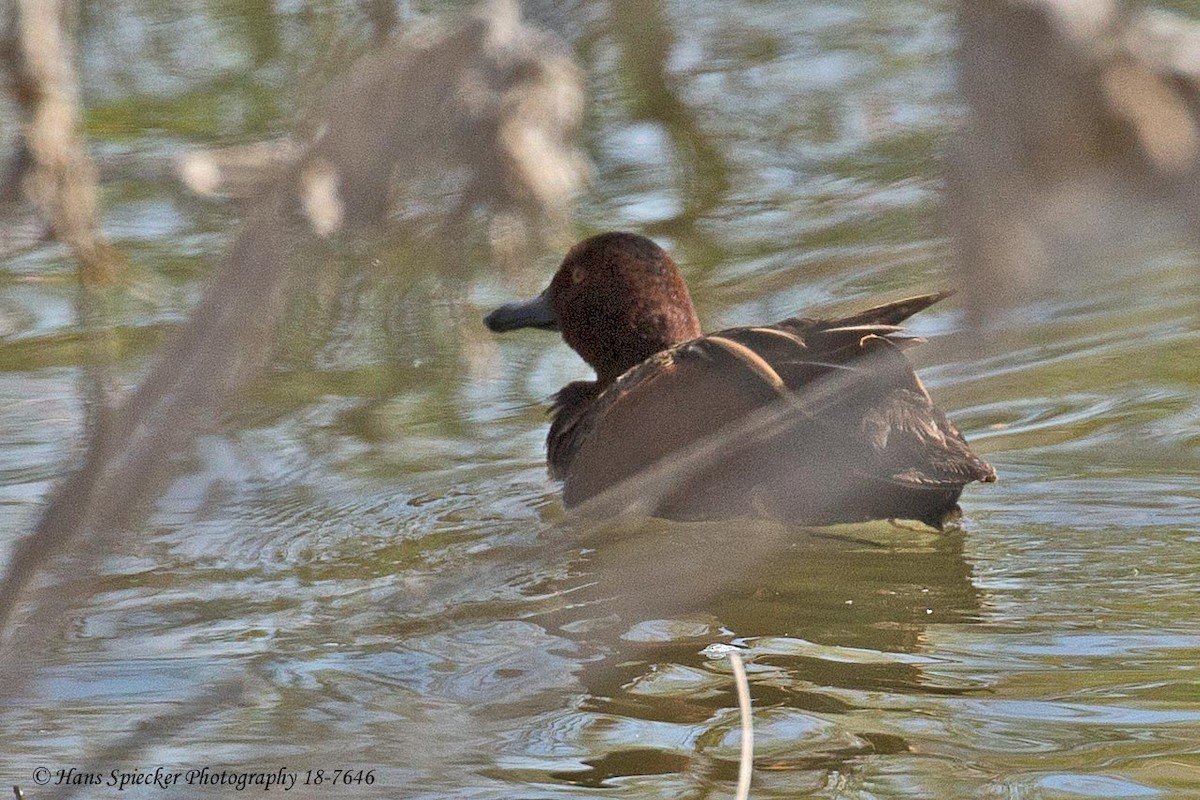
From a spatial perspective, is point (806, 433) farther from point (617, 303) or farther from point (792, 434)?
point (617, 303)

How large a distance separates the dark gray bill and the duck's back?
1.28 meters

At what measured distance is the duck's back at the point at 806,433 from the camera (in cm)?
437

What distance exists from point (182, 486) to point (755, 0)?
17.9 feet

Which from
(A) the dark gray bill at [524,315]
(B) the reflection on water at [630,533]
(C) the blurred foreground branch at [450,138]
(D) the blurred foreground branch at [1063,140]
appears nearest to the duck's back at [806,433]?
(B) the reflection on water at [630,533]

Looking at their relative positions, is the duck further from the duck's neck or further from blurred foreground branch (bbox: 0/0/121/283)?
blurred foreground branch (bbox: 0/0/121/283)

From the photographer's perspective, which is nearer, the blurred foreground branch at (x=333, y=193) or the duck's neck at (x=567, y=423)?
the blurred foreground branch at (x=333, y=193)

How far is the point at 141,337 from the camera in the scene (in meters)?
Answer: 6.47

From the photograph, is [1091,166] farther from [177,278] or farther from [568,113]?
[177,278]

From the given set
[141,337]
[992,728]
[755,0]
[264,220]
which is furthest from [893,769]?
[755,0]

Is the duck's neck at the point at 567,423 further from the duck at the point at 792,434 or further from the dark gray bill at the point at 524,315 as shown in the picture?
the dark gray bill at the point at 524,315

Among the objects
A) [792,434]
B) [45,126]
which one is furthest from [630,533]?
[45,126]

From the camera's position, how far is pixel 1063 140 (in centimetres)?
136

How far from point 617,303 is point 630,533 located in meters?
1.18

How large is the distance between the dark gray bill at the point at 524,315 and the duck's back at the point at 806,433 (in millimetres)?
1283
